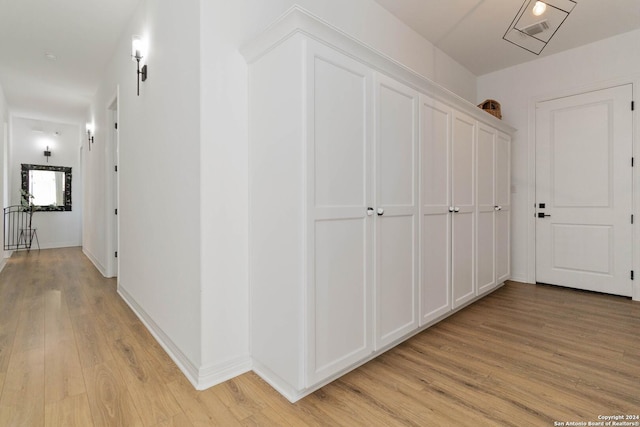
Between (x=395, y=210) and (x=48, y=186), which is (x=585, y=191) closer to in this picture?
(x=395, y=210)

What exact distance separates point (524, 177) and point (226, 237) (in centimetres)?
392

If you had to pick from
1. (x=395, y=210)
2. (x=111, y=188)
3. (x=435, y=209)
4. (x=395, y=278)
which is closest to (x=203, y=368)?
(x=395, y=278)

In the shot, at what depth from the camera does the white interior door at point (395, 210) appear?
1.97 m

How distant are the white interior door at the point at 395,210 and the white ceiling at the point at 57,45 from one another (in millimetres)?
2531

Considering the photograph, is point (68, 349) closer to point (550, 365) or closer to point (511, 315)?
point (550, 365)

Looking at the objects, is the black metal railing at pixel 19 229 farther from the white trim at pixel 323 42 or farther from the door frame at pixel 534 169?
the door frame at pixel 534 169

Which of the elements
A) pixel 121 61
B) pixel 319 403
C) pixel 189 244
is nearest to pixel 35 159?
pixel 121 61

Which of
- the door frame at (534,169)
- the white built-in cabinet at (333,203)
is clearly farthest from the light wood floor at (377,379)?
the door frame at (534,169)

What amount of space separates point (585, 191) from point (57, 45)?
6222mm

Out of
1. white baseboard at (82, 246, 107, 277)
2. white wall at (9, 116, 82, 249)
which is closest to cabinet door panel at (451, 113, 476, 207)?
white baseboard at (82, 246, 107, 277)

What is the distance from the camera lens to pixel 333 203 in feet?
5.53

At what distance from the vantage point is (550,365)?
6.35 ft

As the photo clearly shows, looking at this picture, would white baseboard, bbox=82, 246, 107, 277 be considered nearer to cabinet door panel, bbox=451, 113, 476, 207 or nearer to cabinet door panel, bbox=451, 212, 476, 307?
cabinet door panel, bbox=451, 212, 476, 307

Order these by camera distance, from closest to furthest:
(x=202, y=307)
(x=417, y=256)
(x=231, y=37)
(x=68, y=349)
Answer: (x=202, y=307)
(x=231, y=37)
(x=68, y=349)
(x=417, y=256)
